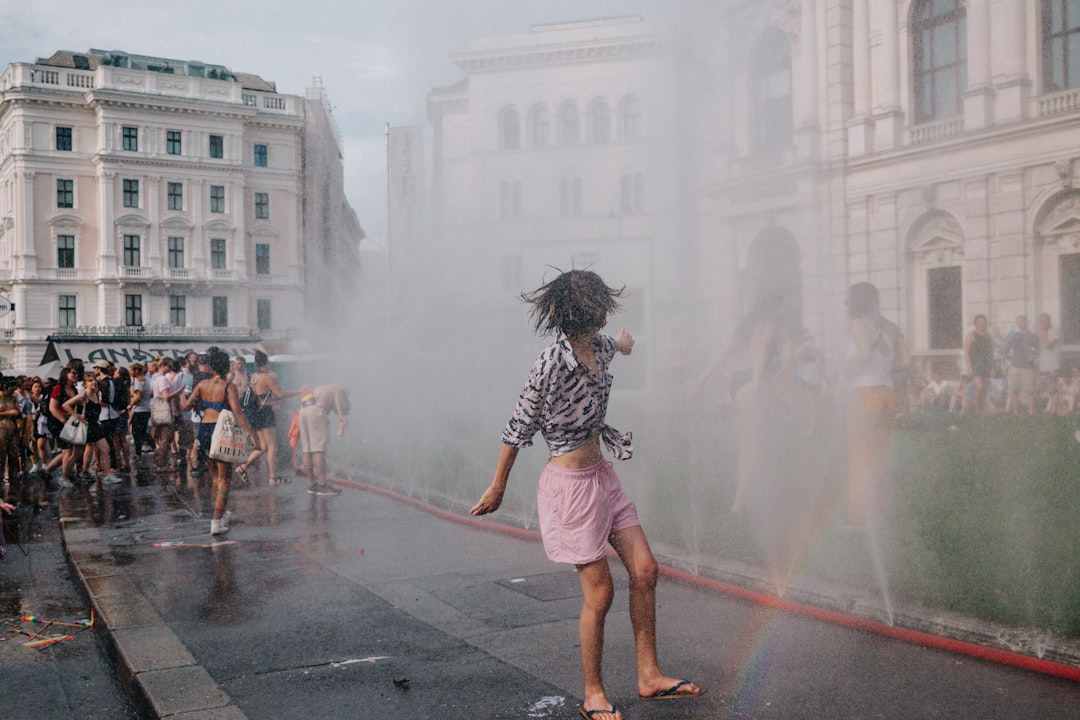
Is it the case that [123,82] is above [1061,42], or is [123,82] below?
above

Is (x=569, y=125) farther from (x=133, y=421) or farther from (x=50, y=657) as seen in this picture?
(x=133, y=421)

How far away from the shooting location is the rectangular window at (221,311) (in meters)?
54.6

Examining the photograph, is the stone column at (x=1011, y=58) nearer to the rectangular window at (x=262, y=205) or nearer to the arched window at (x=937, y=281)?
the arched window at (x=937, y=281)

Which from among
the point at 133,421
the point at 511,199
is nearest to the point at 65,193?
the point at 133,421

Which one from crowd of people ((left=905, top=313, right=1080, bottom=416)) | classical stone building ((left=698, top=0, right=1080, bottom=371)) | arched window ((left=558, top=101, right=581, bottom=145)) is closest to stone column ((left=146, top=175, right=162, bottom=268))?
arched window ((left=558, top=101, right=581, bottom=145))

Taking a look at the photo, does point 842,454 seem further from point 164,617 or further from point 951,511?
point 164,617

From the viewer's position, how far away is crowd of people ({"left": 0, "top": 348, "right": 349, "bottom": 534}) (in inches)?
433

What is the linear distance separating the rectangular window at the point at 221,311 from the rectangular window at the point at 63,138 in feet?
35.3

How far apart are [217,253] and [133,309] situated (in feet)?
17.6

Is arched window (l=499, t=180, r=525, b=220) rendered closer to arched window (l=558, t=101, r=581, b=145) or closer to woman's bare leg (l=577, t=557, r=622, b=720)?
arched window (l=558, t=101, r=581, b=145)

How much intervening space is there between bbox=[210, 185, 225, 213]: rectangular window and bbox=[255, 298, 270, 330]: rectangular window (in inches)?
215

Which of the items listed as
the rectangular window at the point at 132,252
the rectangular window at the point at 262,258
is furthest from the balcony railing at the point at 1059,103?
the rectangular window at the point at 262,258

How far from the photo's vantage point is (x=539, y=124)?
36.3 ft

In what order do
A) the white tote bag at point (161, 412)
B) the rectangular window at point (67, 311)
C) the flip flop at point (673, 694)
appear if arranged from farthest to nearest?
1. the rectangular window at point (67, 311)
2. the white tote bag at point (161, 412)
3. the flip flop at point (673, 694)
